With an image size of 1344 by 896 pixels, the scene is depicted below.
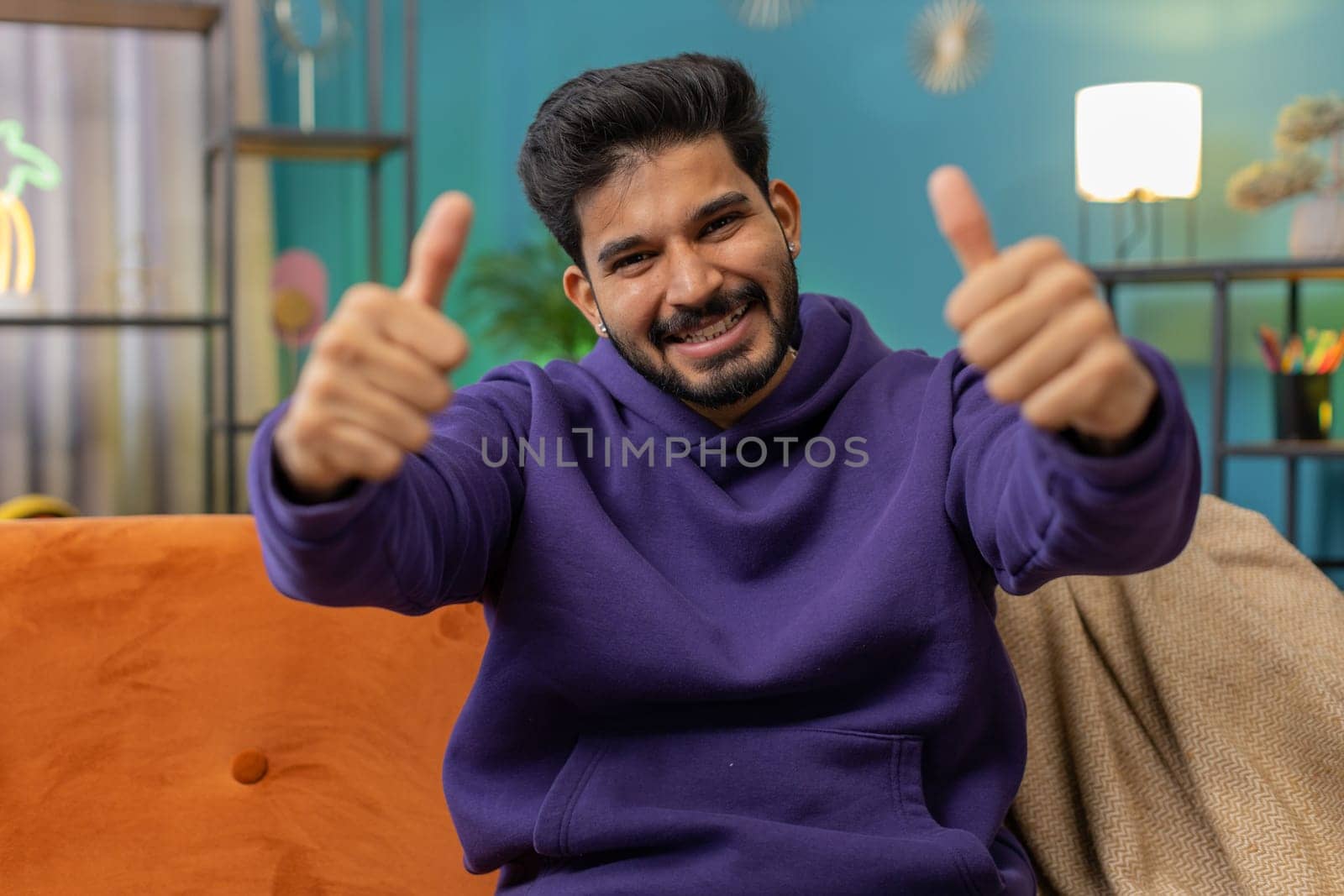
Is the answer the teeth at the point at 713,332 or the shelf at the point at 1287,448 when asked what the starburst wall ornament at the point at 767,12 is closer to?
the shelf at the point at 1287,448

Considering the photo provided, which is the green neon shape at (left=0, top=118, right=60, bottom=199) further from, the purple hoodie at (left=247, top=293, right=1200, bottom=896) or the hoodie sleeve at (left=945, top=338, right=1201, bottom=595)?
the hoodie sleeve at (left=945, top=338, right=1201, bottom=595)

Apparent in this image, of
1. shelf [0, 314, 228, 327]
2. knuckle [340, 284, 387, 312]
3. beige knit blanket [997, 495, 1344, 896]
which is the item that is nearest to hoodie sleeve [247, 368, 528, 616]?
knuckle [340, 284, 387, 312]

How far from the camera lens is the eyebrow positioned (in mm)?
1312

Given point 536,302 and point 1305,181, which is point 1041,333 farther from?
point 536,302

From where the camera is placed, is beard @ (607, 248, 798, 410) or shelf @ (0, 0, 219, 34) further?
shelf @ (0, 0, 219, 34)

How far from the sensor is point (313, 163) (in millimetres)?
4320

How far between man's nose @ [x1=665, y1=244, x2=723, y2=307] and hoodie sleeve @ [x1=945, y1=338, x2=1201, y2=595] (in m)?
0.35


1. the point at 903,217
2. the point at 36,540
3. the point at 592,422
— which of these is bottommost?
the point at 36,540

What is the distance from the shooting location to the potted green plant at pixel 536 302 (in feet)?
13.5

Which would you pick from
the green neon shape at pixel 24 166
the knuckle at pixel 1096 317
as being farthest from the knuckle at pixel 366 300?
the green neon shape at pixel 24 166

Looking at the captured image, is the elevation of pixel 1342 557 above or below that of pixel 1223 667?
below

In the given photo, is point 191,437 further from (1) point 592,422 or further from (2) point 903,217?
(1) point 592,422

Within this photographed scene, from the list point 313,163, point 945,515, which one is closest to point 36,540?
point 945,515

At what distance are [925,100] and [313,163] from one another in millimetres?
1902
